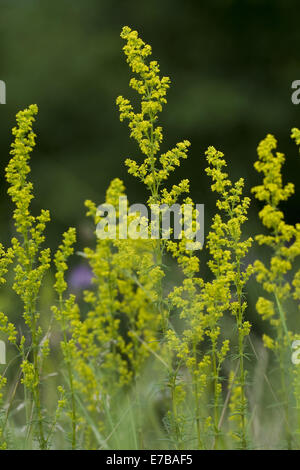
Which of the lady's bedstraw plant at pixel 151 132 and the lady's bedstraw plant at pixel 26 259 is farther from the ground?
the lady's bedstraw plant at pixel 151 132

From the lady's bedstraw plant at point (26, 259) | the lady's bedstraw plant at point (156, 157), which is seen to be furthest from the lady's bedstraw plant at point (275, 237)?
the lady's bedstraw plant at point (26, 259)

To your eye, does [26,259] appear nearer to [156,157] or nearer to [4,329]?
[4,329]

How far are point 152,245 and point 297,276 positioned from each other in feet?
2.17

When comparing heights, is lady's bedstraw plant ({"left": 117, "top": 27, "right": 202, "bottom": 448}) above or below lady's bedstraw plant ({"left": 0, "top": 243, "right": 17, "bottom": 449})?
above

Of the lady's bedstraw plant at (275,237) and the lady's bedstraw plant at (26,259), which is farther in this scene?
the lady's bedstraw plant at (26,259)

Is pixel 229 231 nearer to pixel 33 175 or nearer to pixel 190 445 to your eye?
pixel 190 445

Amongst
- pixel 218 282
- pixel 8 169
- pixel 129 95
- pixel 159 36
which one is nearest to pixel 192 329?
pixel 218 282

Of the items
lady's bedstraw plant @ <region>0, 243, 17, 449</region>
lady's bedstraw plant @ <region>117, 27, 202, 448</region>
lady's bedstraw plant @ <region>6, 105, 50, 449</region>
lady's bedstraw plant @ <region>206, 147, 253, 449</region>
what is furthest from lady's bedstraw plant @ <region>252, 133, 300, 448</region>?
lady's bedstraw plant @ <region>0, 243, 17, 449</region>

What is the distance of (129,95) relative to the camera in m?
8.84

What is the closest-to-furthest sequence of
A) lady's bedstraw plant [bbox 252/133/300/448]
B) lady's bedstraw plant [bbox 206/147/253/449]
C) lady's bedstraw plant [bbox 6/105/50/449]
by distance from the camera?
1. lady's bedstraw plant [bbox 252/133/300/448]
2. lady's bedstraw plant [bbox 206/147/253/449]
3. lady's bedstraw plant [bbox 6/105/50/449]

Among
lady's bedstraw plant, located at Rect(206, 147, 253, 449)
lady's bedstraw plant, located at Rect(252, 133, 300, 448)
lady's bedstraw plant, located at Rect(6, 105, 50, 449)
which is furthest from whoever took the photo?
lady's bedstraw plant, located at Rect(6, 105, 50, 449)

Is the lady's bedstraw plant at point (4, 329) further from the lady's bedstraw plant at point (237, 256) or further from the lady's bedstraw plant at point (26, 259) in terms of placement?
the lady's bedstraw plant at point (237, 256)

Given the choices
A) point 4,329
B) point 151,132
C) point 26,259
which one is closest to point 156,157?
point 151,132

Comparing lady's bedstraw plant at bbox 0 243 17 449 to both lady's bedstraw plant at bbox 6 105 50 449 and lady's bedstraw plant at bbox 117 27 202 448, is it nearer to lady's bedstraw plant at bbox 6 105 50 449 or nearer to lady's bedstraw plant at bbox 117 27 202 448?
lady's bedstraw plant at bbox 6 105 50 449
